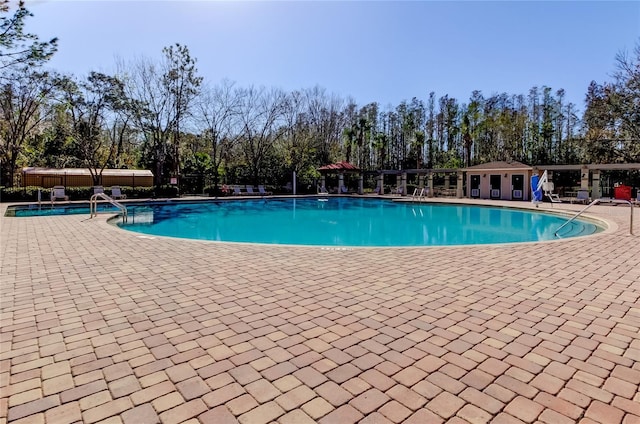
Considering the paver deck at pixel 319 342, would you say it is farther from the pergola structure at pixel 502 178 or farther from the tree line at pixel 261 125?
the tree line at pixel 261 125

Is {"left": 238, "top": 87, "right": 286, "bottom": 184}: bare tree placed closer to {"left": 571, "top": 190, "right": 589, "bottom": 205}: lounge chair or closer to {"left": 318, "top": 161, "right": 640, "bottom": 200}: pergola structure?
{"left": 318, "top": 161, "right": 640, "bottom": 200}: pergola structure

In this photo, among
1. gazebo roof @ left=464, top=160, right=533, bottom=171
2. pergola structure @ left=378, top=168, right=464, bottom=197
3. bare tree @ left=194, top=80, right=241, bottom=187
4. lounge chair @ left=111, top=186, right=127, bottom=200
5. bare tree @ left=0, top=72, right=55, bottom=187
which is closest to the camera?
lounge chair @ left=111, top=186, right=127, bottom=200

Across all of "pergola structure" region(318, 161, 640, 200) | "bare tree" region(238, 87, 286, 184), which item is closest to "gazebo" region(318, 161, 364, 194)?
"pergola structure" region(318, 161, 640, 200)

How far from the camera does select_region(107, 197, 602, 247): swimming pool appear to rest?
10.1 m

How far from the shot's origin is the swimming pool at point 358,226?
10.1 metres

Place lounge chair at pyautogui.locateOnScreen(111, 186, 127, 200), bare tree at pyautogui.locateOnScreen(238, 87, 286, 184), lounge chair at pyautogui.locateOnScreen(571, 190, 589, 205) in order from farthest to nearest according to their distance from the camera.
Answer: bare tree at pyautogui.locateOnScreen(238, 87, 286, 184) < lounge chair at pyautogui.locateOnScreen(111, 186, 127, 200) < lounge chair at pyautogui.locateOnScreen(571, 190, 589, 205)

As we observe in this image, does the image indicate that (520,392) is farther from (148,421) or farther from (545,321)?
(148,421)

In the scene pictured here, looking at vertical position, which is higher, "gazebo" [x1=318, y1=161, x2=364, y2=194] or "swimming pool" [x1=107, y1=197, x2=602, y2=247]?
"gazebo" [x1=318, y1=161, x2=364, y2=194]

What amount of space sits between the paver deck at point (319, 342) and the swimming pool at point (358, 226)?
489 centimetres

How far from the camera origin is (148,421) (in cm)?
175

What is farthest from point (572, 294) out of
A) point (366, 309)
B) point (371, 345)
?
point (371, 345)

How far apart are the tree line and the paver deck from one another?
19.9 meters

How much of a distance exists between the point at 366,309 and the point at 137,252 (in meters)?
4.15

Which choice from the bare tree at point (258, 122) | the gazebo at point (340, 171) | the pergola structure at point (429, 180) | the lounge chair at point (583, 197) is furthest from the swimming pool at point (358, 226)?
the bare tree at point (258, 122)
